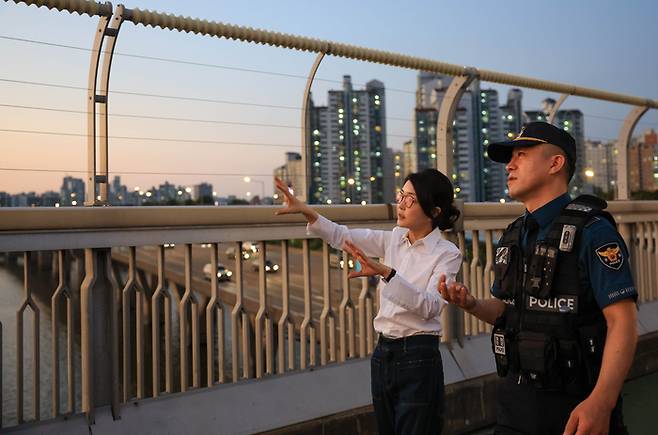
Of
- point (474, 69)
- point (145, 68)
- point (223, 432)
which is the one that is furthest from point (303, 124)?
point (223, 432)

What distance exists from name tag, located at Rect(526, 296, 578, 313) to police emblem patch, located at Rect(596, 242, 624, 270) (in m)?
0.14

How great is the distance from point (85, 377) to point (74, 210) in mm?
729

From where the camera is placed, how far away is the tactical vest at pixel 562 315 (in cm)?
174

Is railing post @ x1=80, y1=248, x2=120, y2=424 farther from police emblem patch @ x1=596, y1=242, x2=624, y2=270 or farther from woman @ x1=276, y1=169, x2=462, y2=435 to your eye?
police emblem patch @ x1=596, y1=242, x2=624, y2=270

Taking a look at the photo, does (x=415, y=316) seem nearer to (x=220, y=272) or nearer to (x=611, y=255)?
(x=611, y=255)

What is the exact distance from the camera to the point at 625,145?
5613mm

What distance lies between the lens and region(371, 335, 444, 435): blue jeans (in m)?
2.29

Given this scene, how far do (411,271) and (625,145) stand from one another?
4.06 meters

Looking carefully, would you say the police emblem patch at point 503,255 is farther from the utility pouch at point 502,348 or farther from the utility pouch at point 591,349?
the utility pouch at point 591,349

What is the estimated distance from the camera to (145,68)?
3.13 metres

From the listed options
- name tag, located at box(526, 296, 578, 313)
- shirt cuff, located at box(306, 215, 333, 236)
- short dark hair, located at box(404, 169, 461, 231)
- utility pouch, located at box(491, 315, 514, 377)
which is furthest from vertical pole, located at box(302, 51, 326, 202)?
name tag, located at box(526, 296, 578, 313)

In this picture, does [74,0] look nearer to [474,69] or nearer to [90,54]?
[90,54]

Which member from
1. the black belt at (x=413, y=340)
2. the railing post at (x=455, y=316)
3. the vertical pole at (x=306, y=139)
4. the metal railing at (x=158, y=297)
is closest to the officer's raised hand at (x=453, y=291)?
the black belt at (x=413, y=340)

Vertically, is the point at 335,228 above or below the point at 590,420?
above
